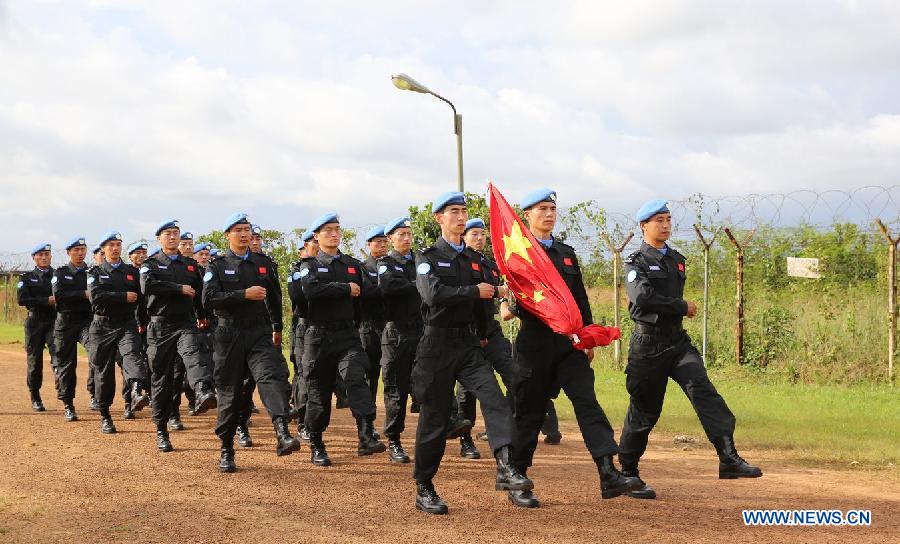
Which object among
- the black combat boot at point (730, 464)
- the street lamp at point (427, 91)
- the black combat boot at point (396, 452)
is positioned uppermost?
the street lamp at point (427, 91)

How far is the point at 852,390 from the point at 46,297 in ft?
35.9

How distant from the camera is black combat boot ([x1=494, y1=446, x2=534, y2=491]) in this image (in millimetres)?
6297

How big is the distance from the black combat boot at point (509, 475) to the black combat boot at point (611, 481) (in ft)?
1.62

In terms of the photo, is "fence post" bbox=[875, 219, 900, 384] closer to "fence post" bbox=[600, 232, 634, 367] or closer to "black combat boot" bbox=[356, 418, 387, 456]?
"fence post" bbox=[600, 232, 634, 367]

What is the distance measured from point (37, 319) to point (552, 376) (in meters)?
8.88

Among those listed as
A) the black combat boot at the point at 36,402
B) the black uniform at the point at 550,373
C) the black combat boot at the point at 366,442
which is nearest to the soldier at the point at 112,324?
the black combat boot at the point at 36,402

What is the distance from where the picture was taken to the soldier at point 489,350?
7746mm

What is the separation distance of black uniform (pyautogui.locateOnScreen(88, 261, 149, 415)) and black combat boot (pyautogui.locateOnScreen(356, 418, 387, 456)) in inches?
133

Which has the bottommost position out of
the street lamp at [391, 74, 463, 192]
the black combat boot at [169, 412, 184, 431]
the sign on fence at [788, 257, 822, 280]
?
the black combat boot at [169, 412, 184, 431]

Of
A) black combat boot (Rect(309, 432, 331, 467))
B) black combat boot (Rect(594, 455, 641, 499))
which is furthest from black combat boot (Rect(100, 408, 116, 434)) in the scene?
black combat boot (Rect(594, 455, 641, 499))

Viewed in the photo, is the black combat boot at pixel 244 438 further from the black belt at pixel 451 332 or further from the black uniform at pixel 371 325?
the black belt at pixel 451 332

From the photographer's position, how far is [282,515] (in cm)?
648

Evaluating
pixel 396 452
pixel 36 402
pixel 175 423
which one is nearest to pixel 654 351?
pixel 396 452
